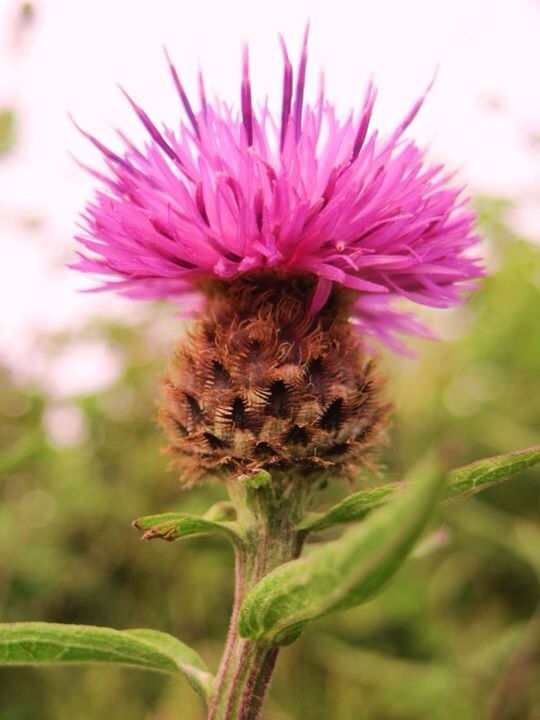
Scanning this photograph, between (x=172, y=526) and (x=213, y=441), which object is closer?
(x=172, y=526)

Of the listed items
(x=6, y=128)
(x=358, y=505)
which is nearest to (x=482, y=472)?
(x=358, y=505)

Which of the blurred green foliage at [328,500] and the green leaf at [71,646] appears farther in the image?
the blurred green foliage at [328,500]

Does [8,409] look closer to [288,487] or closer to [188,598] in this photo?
[188,598]

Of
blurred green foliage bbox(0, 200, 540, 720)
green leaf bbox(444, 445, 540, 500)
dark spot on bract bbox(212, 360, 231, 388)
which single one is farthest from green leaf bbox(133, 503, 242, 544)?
blurred green foliage bbox(0, 200, 540, 720)

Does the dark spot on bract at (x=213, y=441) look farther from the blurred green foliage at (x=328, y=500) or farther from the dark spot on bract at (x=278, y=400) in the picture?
the blurred green foliage at (x=328, y=500)

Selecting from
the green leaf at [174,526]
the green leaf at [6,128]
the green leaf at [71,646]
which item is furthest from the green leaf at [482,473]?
the green leaf at [6,128]

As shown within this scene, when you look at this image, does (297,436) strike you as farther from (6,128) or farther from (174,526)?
(6,128)

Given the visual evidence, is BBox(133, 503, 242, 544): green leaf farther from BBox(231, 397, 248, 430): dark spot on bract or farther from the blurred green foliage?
the blurred green foliage
